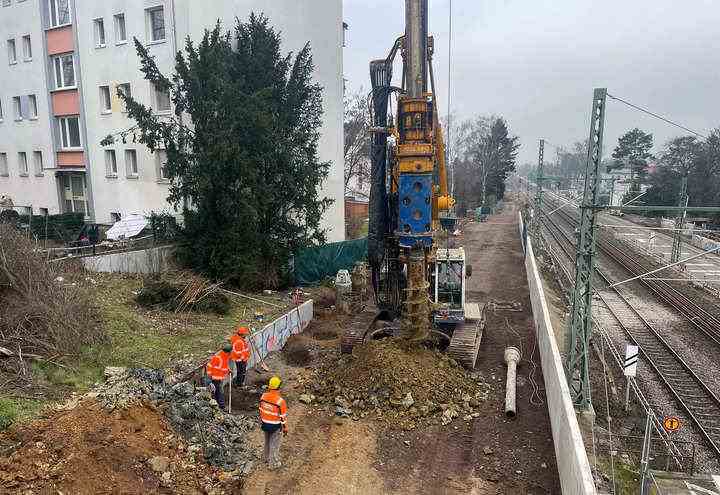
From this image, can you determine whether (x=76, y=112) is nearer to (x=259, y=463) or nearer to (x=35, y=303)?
(x=35, y=303)

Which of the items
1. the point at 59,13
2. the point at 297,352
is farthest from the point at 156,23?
the point at 297,352

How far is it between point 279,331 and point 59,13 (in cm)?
2448

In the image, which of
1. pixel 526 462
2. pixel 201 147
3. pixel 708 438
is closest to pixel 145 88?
pixel 201 147

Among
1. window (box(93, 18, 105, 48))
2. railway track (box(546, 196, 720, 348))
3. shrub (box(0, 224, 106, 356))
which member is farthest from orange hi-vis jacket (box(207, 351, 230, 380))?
window (box(93, 18, 105, 48))

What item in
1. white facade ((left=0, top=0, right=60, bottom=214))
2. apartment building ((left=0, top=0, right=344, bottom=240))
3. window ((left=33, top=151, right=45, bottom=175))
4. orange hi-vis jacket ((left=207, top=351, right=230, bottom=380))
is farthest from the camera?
window ((left=33, top=151, right=45, bottom=175))

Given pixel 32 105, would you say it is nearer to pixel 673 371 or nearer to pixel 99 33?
pixel 99 33

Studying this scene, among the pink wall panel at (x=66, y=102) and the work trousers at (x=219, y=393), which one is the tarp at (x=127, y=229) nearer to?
the pink wall panel at (x=66, y=102)

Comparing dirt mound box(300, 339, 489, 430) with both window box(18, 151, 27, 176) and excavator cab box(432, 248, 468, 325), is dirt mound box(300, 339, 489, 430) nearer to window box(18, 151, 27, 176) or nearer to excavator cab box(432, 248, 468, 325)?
excavator cab box(432, 248, 468, 325)

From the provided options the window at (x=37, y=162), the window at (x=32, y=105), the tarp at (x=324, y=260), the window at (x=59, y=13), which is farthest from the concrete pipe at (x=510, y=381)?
the window at (x=32, y=105)

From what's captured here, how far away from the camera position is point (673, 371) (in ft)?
54.2

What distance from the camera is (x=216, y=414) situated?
1041 cm

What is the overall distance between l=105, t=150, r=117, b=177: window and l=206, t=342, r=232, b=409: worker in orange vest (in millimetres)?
20259

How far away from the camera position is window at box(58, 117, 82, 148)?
29.4m

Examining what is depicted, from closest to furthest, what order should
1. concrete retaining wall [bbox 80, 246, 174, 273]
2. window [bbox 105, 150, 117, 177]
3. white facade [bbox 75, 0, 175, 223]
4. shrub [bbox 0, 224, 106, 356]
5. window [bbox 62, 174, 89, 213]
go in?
shrub [bbox 0, 224, 106, 356]
concrete retaining wall [bbox 80, 246, 174, 273]
white facade [bbox 75, 0, 175, 223]
window [bbox 105, 150, 117, 177]
window [bbox 62, 174, 89, 213]
